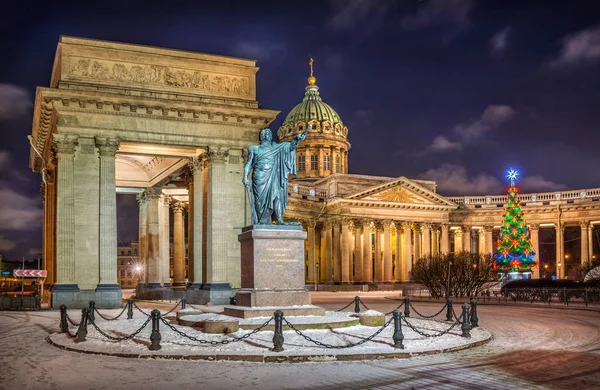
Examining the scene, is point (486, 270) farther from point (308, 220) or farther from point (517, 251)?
point (308, 220)

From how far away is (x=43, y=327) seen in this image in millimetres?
24281

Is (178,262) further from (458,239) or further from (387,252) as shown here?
(458,239)

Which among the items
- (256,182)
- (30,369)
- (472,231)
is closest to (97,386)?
(30,369)

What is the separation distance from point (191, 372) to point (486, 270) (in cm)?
3705

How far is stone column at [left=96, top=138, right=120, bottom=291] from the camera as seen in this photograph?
3434 centimetres

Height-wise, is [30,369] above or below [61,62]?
below

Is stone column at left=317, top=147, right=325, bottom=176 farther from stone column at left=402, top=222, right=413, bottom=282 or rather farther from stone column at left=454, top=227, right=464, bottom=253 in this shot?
stone column at left=454, top=227, right=464, bottom=253

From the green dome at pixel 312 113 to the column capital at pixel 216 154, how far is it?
6280cm

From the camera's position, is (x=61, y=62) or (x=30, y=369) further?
(x=61, y=62)

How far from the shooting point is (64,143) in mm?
33750

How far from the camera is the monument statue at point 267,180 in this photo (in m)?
21.2

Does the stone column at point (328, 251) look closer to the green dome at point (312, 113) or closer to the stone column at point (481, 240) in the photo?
the stone column at point (481, 240)

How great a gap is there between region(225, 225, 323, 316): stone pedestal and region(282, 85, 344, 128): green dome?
79781mm

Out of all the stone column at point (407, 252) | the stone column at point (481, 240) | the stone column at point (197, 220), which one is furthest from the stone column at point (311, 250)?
the stone column at point (197, 220)
